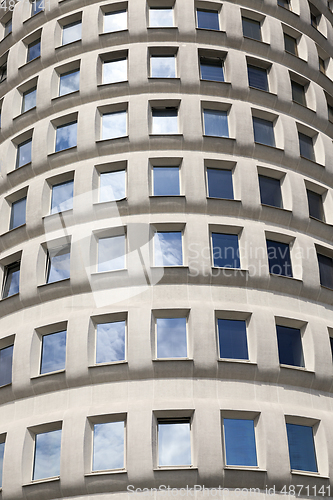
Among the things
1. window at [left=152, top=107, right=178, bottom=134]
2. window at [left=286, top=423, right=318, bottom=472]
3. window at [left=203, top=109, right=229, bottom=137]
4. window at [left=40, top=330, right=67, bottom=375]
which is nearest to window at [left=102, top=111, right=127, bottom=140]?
window at [left=152, top=107, right=178, bottom=134]

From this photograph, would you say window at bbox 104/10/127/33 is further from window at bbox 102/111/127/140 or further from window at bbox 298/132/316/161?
window at bbox 298/132/316/161

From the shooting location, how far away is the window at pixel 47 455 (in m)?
22.0

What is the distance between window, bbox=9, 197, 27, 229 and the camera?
2897cm

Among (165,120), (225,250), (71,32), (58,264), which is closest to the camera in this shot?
(225,250)

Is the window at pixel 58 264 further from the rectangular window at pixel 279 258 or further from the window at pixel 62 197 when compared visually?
the rectangular window at pixel 279 258

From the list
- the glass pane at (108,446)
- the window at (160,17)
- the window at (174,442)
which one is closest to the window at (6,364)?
the glass pane at (108,446)

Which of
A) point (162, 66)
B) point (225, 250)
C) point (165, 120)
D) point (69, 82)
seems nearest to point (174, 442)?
point (225, 250)

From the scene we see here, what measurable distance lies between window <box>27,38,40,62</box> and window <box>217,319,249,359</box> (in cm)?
1952

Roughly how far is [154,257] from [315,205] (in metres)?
9.27

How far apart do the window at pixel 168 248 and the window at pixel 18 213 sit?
727 cm

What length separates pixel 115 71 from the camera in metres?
30.9

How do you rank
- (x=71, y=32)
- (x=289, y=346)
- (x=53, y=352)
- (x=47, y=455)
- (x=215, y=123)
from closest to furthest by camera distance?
(x=47, y=455)
(x=53, y=352)
(x=289, y=346)
(x=215, y=123)
(x=71, y=32)

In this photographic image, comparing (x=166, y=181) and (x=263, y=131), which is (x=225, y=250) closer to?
(x=166, y=181)

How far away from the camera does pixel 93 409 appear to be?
22.0 meters
